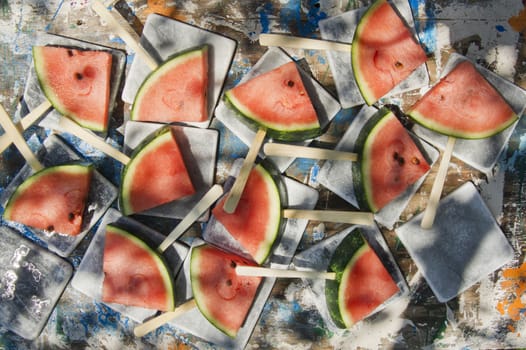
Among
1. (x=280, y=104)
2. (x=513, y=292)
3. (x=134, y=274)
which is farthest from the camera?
(x=513, y=292)

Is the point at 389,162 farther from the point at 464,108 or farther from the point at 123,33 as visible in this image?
the point at 123,33

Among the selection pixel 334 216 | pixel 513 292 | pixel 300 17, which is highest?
pixel 300 17

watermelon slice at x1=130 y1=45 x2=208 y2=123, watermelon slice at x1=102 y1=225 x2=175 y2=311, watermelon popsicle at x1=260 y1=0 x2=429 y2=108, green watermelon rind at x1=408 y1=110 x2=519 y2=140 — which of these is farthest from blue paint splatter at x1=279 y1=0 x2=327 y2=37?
watermelon slice at x1=102 y1=225 x2=175 y2=311

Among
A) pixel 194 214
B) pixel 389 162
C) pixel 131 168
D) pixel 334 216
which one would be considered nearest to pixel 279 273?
pixel 334 216

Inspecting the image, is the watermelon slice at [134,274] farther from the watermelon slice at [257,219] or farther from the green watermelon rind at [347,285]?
the green watermelon rind at [347,285]

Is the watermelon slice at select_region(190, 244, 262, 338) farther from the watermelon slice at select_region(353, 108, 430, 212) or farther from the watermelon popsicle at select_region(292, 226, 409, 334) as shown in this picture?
the watermelon slice at select_region(353, 108, 430, 212)

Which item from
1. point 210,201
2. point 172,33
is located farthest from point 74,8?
point 210,201

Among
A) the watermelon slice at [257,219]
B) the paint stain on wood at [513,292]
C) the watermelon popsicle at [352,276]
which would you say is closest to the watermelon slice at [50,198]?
the watermelon slice at [257,219]

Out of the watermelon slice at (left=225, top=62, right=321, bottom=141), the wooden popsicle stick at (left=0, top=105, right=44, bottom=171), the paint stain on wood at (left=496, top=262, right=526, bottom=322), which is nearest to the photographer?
the watermelon slice at (left=225, top=62, right=321, bottom=141)
